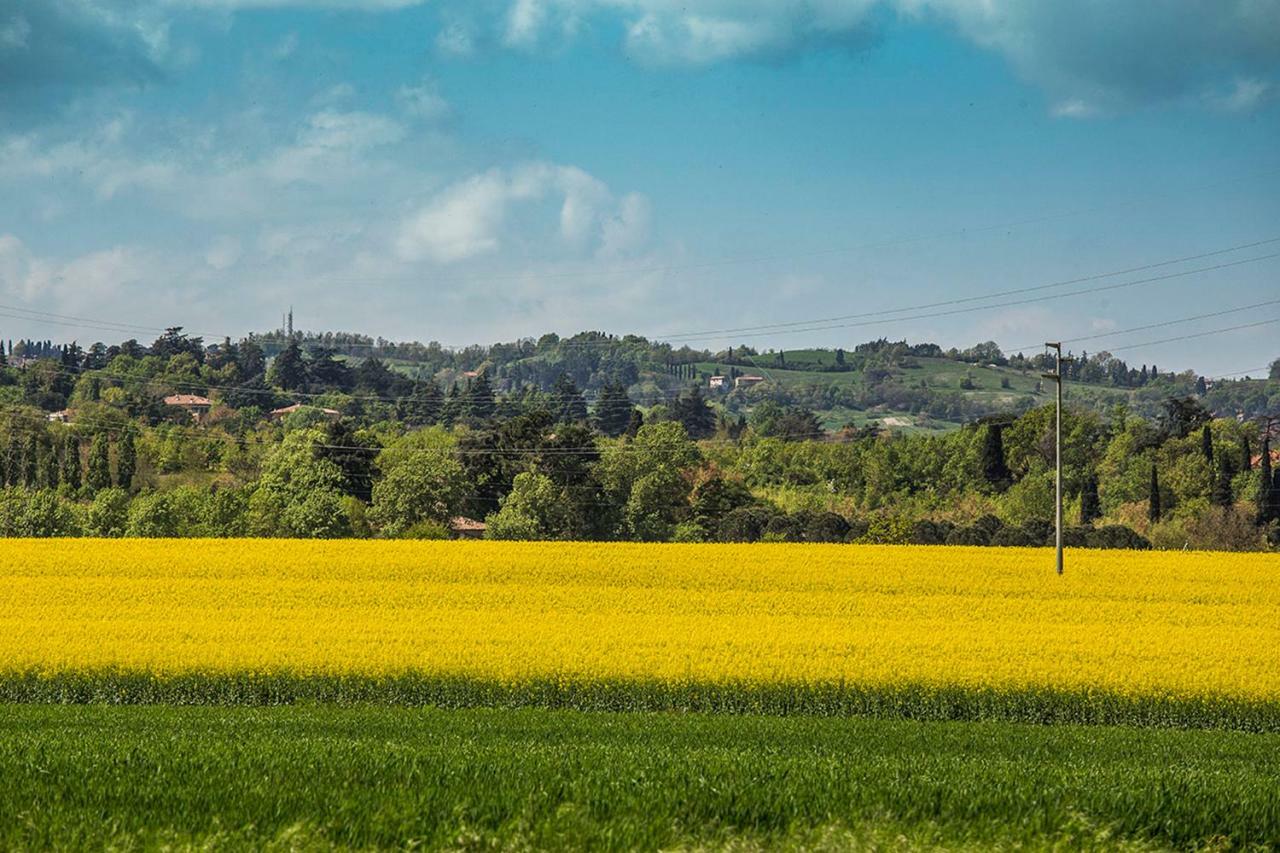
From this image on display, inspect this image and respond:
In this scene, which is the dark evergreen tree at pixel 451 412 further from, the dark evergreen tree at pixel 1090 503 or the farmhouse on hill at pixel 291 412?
the dark evergreen tree at pixel 1090 503

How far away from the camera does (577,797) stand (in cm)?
969

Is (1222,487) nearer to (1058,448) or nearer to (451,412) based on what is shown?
(1058,448)

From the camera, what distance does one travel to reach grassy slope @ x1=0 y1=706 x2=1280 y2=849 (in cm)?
890

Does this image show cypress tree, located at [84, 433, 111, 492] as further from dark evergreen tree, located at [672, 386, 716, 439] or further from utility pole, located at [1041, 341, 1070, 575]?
dark evergreen tree, located at [672, 386, 716, 439]

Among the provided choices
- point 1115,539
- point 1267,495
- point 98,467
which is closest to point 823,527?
point 1115,539

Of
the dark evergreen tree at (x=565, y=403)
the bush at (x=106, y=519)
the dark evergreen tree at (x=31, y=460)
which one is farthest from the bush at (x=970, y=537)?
the dark evergreen tree at (x=565, y=403)

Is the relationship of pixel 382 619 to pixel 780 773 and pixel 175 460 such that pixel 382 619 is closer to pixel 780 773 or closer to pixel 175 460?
pixel 780 773

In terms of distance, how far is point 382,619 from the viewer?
2908 centimetres

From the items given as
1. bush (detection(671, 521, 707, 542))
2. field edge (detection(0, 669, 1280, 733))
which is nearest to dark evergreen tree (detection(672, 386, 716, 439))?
bush (detection(671, 521, 707, 542))

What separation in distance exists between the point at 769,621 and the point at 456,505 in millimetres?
53974

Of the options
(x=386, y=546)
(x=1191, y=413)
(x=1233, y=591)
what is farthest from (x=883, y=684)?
(x=1191, y=413)

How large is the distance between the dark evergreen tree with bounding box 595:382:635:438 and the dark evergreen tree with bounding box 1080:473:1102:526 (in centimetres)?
8876

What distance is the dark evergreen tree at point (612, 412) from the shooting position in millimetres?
179250

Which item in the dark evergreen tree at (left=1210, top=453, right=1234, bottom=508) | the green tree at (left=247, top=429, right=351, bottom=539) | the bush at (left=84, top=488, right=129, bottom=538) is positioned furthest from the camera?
the dark evergreen tree at (left=1210, top=453, right=1234, bottom=508)
